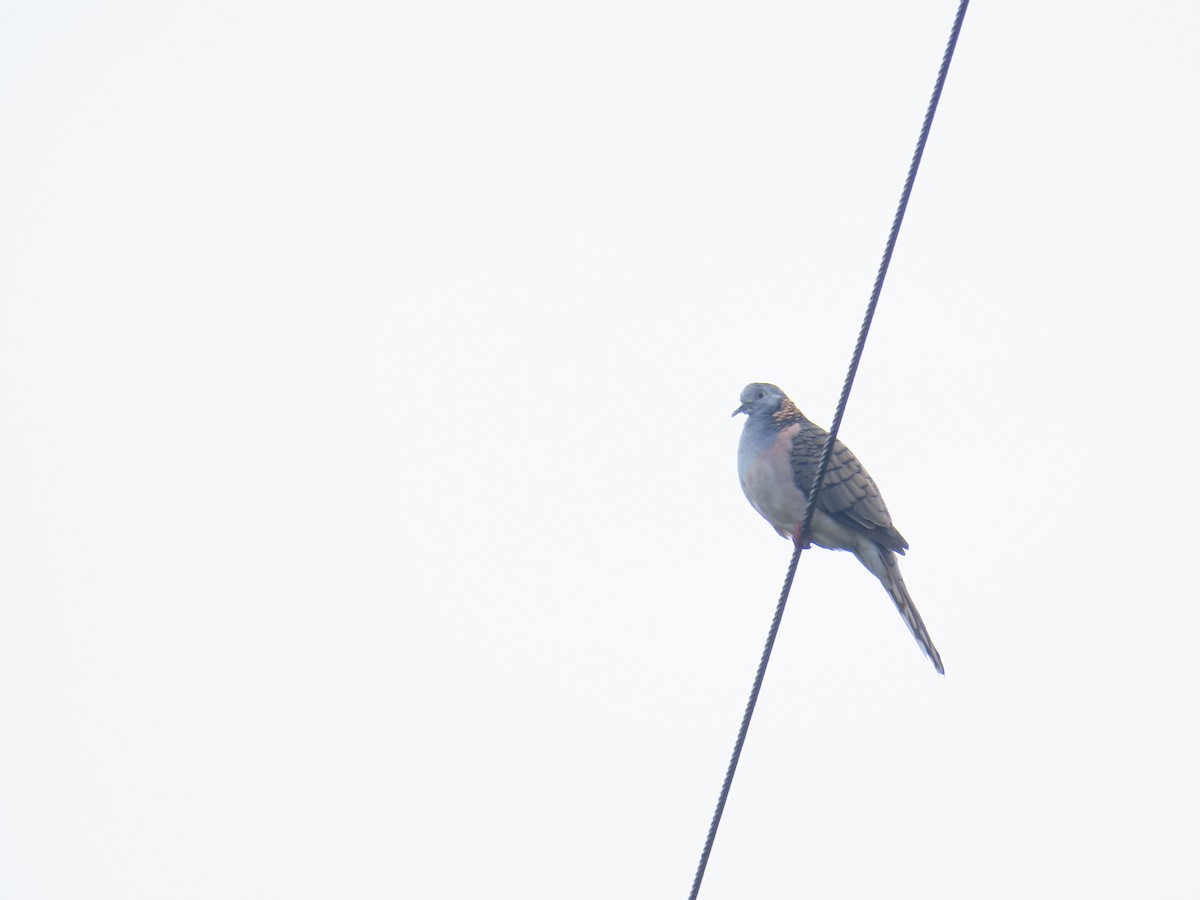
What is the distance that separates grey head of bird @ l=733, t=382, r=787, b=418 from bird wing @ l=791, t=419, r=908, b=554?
24.8 inches

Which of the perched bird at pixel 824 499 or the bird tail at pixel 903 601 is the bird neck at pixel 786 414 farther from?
the bird tail at pixel 903 601

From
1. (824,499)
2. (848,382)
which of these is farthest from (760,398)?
(848,382)

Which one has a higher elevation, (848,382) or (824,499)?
(824,499)

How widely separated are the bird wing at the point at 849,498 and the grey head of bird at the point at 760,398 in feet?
2.07

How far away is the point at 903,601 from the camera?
24.5 ft

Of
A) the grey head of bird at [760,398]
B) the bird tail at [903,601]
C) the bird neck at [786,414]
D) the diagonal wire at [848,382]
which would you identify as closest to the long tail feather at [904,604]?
the bird tail at [903,601]

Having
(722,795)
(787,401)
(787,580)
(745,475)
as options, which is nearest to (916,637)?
(745,475)

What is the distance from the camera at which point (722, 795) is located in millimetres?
4137

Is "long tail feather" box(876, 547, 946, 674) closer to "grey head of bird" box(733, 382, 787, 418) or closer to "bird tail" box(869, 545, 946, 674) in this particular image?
"bird tail" box(869, 545, 946, 674)

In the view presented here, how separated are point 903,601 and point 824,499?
681mm

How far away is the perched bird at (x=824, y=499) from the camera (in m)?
7.54

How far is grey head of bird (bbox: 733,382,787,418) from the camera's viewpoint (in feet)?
27.3

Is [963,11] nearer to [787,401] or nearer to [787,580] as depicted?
[787,580]

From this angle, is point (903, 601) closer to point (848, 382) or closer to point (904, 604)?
point (904, 604)
